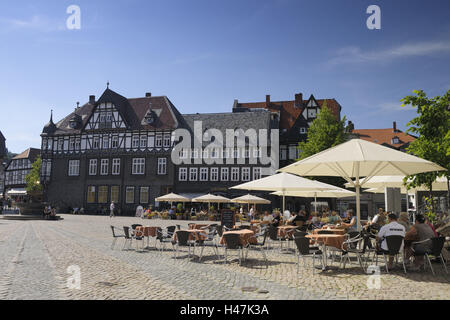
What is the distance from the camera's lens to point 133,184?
42625 millimetres

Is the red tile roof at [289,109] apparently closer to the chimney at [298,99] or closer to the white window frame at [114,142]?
the chimney at [298,99]

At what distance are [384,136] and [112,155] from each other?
37620 millimetres

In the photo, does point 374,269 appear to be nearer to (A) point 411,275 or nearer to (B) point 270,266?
(A) point 411,275

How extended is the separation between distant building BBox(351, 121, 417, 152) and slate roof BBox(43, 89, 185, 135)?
24424 millimetres

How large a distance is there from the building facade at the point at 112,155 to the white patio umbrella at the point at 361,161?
3247 centimetres

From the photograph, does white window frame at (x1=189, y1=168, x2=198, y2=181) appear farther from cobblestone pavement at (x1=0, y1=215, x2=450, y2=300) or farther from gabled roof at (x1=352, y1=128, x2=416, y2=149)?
cobblestone pavement at (x1=0, y1=215, x2=450, y2=300)

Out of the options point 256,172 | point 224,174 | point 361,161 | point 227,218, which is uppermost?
point 256,172

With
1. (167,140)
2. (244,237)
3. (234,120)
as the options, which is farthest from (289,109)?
(244,237)

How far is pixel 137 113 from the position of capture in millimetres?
45750

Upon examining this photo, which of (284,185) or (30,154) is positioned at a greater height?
(30,154)

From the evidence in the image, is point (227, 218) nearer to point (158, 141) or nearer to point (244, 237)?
point (244, 237)

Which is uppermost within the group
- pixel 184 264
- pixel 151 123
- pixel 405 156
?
pixel 151 123
